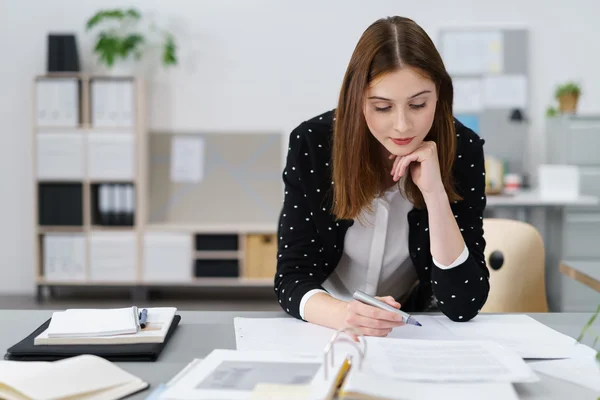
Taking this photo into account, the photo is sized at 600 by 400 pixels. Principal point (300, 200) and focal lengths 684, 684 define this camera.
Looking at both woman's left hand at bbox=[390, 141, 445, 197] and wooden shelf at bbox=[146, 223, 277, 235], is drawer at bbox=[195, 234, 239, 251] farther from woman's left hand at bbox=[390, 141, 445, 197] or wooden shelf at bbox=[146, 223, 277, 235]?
woman's left hand at bbox=[390, 141, 445, 197]

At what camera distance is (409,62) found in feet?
4.60

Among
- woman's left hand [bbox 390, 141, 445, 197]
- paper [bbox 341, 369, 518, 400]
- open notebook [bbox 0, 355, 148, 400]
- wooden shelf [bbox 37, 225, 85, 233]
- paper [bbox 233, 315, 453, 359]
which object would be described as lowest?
wooden shelf [bbox 37, 225, 85, 233]

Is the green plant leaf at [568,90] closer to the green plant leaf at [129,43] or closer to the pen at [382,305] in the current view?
the green plant leaf at [129,43]

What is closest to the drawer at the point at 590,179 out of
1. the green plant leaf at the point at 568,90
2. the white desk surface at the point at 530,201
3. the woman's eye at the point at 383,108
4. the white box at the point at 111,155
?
the white desk surface at the point at 530,201

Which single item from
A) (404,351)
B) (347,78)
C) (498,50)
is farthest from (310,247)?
(498,50)

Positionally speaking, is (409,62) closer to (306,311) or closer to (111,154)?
(306,311)

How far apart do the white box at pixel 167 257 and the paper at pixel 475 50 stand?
2221 mm

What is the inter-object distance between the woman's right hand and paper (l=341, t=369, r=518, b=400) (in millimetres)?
267

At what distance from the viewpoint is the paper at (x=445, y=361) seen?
3.17 feet

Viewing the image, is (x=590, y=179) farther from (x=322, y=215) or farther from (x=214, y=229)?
(x=322, y=215)

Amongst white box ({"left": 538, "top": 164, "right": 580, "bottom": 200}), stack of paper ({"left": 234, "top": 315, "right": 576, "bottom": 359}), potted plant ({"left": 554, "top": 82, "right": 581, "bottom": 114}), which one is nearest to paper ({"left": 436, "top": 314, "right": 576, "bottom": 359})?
stack of paper ({"left": 234, "top": 315, "right": 576, "bottom": 359})

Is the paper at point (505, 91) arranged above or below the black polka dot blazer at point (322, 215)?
above

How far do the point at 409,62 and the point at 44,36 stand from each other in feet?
13.2

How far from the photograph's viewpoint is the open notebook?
915 mm
